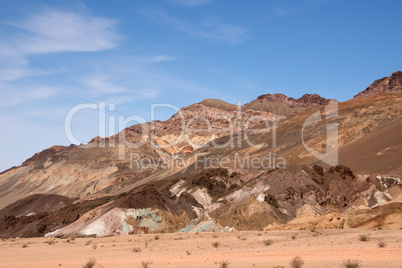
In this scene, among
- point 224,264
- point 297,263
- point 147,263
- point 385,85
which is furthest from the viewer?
point 385,85

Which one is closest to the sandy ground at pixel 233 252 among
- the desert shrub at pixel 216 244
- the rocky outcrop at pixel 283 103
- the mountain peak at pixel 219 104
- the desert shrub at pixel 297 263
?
the desert shrub at pixel 216 244

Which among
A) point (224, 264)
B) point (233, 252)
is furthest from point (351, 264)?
point (233, 252)

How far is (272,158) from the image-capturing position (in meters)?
71.5

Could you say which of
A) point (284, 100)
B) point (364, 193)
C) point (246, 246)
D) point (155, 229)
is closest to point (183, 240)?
point (246, 246)

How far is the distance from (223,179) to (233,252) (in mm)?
33240

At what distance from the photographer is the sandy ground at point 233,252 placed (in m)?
15.9

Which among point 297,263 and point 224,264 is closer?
point 297,263

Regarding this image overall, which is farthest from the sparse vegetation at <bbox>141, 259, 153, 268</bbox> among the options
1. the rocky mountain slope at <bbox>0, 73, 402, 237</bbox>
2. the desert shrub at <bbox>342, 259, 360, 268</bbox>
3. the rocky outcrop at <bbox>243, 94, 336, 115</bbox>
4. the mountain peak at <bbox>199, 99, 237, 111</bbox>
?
the rocky outcrop at <bbox>243, 94, 336, 115</bbox>

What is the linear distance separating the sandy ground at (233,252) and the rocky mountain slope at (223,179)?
5.63 m

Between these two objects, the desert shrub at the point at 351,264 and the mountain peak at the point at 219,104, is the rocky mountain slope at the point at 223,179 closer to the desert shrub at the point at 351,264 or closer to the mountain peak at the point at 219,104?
the mountain peak at the point at 219,104

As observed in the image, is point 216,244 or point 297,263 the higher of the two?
point 297,263

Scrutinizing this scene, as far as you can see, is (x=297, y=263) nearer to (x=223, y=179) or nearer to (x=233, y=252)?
(x=233, y=252)

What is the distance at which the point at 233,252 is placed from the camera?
18.8 metres

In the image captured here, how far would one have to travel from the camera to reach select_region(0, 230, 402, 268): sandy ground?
15906mm
